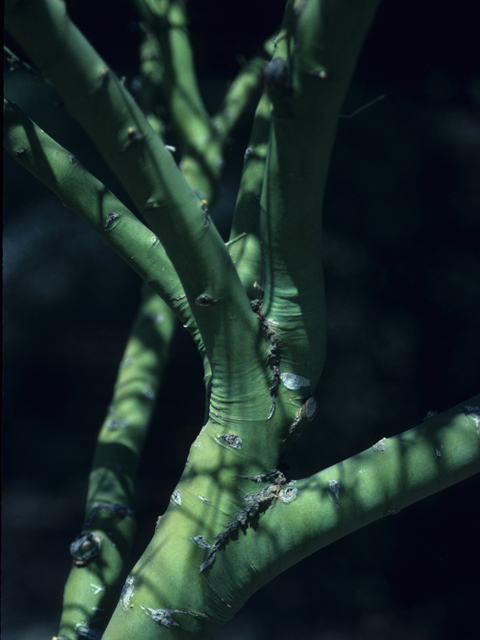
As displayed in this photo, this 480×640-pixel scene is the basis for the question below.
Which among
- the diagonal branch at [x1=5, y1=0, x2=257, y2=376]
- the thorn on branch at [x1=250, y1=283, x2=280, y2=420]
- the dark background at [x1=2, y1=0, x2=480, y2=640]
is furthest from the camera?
the dark background at [x1=2, y1=0, x2=480, y2=640]

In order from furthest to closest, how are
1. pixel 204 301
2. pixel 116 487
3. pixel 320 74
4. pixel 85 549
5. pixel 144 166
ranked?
1. pixel 116 487
2. pixel 85 549
3. pixel 204 301
4. pixel 144 166
5. pixel 320 74

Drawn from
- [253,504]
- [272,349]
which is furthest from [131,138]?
[253,504]

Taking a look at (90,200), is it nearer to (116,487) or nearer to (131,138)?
(131,138)

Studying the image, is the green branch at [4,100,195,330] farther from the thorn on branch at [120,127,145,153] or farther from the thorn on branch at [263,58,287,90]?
the thorn on branch at [263,58,287,90]

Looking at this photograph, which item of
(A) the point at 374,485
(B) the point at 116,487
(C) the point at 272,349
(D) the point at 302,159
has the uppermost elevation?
(D) the point at 302,159

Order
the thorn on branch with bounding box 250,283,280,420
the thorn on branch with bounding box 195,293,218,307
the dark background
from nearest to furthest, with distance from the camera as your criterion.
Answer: the thorn on branch with bounding box 195,293,218,307 < the thorn on branch with bounding box 250,283,280,420 < the dark background

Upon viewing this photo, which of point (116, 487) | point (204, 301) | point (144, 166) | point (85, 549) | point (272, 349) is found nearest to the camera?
point (144, 166)

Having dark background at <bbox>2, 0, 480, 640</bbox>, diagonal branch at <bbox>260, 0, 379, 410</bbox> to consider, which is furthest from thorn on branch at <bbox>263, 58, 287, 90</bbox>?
dark background at <bbox>2, 0, 480, 640</bbox>

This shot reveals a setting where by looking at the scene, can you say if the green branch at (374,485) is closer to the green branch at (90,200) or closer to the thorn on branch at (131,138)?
the green branch at (90,200)

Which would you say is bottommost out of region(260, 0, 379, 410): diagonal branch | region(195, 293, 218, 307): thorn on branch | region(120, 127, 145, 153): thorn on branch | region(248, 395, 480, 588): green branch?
region(248, 395, 480, 588): green branch
